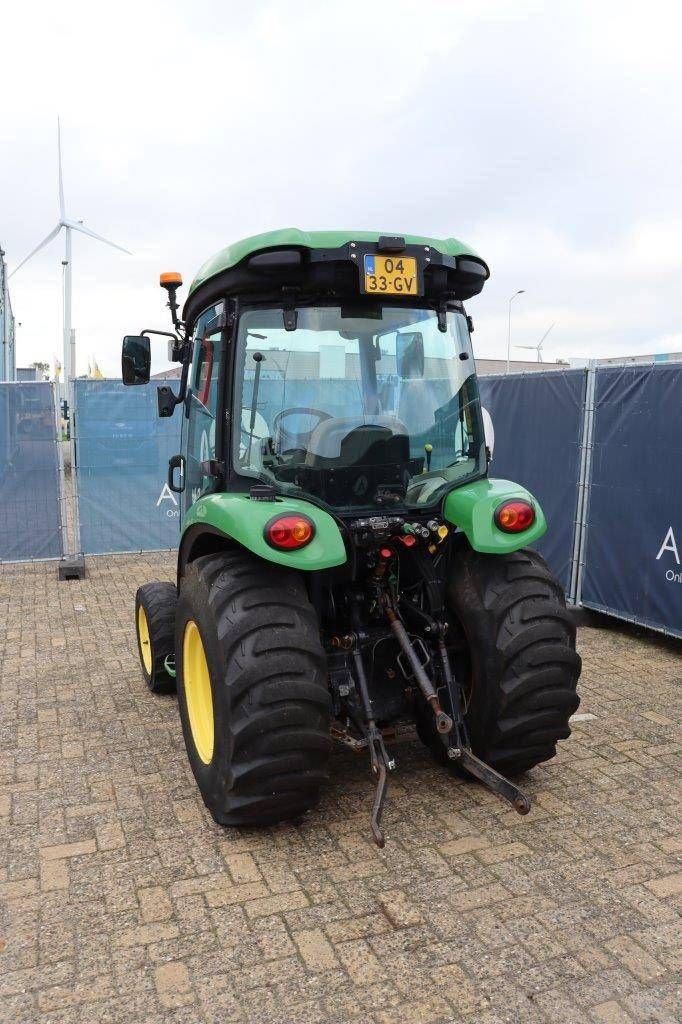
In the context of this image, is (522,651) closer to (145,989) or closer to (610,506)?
(145,989)

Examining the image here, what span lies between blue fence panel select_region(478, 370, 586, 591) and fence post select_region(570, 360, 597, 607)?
0.31 ft

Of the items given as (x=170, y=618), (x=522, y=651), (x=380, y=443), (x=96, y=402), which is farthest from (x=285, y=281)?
(x=96, y=402)

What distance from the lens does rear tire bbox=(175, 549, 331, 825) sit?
3.16 m

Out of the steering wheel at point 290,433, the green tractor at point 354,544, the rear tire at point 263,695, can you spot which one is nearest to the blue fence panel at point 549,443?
the green tractor at point 354,544

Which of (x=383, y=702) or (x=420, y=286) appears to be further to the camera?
(x=383, y=702)

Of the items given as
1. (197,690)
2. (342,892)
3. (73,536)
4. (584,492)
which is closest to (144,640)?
(197,690)

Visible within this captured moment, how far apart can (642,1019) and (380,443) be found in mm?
2435

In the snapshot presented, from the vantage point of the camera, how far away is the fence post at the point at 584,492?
22.5ft

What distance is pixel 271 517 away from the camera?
323 cm

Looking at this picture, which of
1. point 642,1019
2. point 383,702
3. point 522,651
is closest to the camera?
point 642,1019

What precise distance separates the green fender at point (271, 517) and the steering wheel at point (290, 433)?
294 millimetres

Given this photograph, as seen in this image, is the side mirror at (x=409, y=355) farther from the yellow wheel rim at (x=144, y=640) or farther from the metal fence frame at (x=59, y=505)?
the metal fence frame at (x=59, y=505)

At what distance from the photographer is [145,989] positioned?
255 centimetres

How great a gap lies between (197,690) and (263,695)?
903mm
